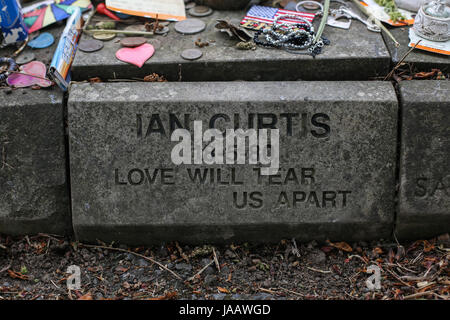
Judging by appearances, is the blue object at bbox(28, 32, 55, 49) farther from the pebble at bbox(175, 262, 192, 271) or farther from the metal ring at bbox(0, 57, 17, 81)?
the pebble at bbox(175, 262, 192, 271)

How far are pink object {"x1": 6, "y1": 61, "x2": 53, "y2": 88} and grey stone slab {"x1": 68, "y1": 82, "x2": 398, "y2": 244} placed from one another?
0.23 metres

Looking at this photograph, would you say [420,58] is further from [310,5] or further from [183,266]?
[183,266]

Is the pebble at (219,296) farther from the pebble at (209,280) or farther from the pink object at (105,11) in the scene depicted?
the pink object at (105,11)

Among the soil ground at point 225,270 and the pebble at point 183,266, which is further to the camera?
the pebble at point 183,266

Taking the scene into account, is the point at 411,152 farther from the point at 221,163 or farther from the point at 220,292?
the point at 220,292

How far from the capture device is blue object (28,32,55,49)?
3.17 meters

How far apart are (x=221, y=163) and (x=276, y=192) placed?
Result: 31 cm

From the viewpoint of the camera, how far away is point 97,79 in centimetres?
286

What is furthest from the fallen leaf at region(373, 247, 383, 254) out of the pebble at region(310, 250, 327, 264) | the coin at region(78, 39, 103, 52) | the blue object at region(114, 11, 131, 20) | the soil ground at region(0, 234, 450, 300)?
the blue object at region(114, 11, 131, 20)

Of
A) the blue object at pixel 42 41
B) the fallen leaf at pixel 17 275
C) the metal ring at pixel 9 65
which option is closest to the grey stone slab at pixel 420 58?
the blue object at pixel 42 41

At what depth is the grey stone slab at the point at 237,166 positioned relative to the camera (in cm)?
268

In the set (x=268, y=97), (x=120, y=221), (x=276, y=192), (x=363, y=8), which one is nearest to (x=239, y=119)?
(x=268, y=97)

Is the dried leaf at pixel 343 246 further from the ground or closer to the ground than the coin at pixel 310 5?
closer to the ground

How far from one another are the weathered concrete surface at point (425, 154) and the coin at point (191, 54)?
41.2 inches
